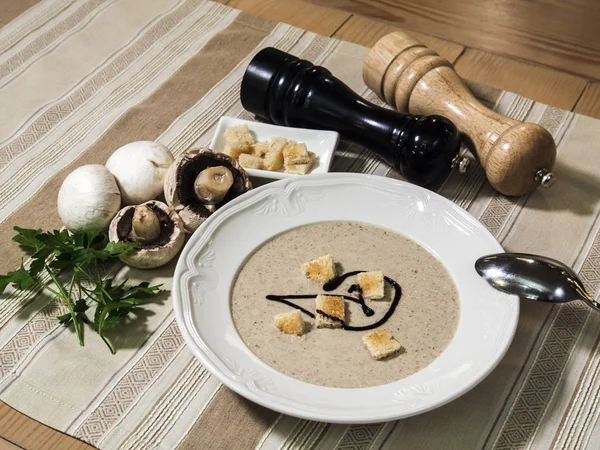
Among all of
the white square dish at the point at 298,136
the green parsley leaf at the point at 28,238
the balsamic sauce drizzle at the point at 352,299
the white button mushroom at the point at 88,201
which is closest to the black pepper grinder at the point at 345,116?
the white square dish at the point at 298,136

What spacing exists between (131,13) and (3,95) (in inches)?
17.0

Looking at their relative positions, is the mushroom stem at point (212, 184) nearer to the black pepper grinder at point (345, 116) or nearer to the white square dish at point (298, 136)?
the white square dish at point (298, 136)

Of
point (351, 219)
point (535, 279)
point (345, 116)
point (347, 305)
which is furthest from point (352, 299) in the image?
point (345, 116)

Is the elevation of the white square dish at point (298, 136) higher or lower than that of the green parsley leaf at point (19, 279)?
lower

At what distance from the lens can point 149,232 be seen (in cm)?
122

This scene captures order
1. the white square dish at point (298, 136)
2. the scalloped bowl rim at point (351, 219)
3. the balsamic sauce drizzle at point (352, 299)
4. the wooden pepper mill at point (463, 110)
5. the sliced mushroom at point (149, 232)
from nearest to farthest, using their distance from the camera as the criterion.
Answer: the scalloped bowl rim at point (351, 219), the balsamic sauce drizzle at point (352, 299), the sliced mushroom at point (149, 232), the wooden pepper mill at point (463, 110), the white square dish at point (298, 136)

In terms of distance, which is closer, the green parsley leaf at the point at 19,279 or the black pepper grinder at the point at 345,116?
the green parsley leaf at the point at 19,279

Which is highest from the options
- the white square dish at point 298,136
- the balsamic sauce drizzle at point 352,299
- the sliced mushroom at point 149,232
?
the sliced mushroom at point 149,232

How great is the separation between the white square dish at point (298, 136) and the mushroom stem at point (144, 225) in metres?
0.27

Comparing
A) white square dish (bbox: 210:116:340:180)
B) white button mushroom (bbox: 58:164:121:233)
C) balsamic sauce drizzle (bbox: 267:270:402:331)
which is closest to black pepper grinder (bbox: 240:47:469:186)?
white square dish (bbox: 210:116:340:180)

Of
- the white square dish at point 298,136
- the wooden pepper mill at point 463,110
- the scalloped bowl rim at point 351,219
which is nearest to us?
the scalloped bowl rim at point 351,219

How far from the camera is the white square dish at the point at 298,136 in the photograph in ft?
4.71

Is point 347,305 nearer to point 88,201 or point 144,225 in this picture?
point 144,225

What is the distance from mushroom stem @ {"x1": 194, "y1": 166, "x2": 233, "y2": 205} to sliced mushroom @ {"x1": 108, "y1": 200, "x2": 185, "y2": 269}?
0.20 feet
